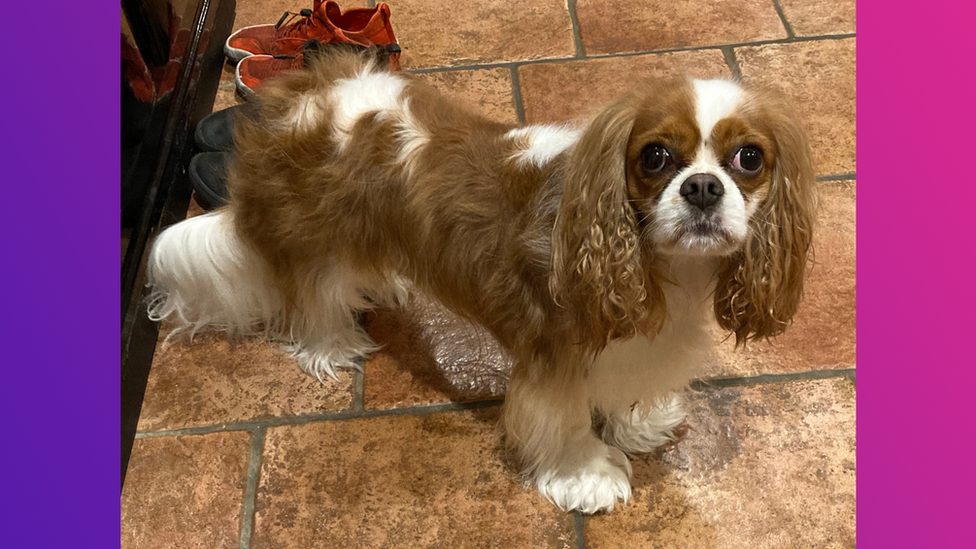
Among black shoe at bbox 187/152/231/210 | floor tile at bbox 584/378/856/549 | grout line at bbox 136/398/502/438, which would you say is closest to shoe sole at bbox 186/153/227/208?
black shoe at bbox 187/152/231/210

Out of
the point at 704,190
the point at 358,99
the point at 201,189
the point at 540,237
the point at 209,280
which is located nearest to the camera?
the point at 704,190

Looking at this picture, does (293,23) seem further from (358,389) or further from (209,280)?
(358,389)

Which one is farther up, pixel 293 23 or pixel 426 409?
pixel 293 23

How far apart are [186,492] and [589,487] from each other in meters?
0.89

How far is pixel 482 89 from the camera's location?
8.81ft

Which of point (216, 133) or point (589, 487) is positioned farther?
point (216, 133)

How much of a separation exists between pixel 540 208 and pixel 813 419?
932 mm

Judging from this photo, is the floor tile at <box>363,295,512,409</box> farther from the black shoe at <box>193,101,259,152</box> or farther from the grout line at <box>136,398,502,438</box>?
the black shoe at <box>193,101,259,152</box>

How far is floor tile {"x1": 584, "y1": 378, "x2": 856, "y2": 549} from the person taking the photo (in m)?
1.73

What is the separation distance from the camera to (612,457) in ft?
6.02

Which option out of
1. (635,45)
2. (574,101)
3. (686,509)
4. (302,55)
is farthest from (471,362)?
(635,45)

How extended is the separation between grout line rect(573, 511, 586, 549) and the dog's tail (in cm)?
87

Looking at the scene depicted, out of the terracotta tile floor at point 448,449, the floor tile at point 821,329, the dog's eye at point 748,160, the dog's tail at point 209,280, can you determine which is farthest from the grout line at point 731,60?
the dog's tail at point 209,280

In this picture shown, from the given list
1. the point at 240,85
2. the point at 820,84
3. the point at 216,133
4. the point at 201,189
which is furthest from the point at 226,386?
the point at 820,84
